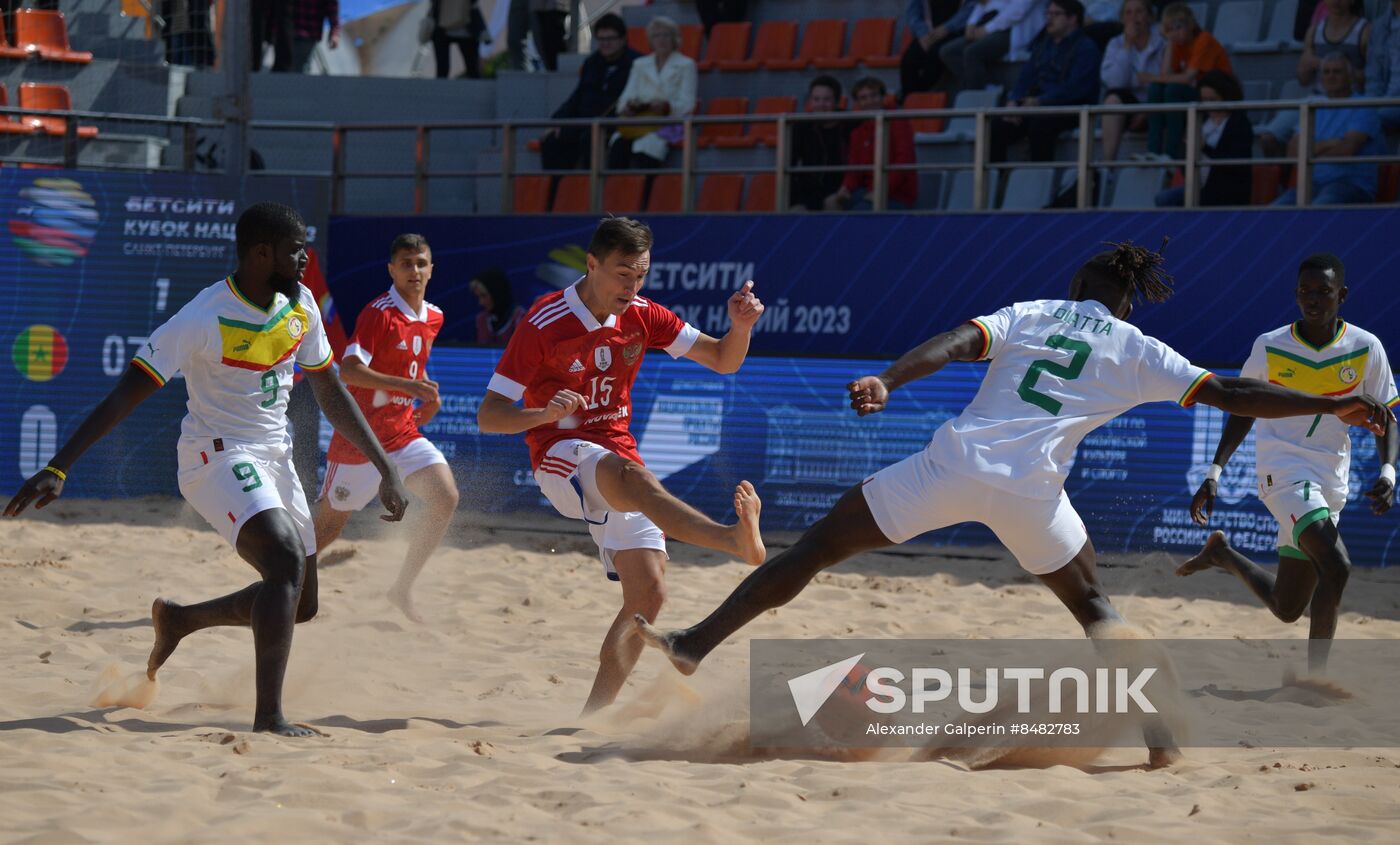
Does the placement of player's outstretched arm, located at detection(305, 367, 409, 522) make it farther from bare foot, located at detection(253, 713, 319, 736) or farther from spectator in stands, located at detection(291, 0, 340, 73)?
spectator in stands, located at detection(291, 0, 340, 73)

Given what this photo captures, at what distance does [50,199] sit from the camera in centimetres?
1272

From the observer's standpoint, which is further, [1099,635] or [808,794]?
[1099,635]

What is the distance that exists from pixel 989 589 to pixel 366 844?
639cm

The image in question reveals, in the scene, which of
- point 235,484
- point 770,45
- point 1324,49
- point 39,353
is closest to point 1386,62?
point 1324,49

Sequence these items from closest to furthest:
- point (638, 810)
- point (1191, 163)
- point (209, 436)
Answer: point (638, 810)
point (209, 436)
point (1191, 163)

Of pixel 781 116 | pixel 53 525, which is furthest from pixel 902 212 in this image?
pixel 53 525

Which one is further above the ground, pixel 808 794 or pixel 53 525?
pixel 808 794

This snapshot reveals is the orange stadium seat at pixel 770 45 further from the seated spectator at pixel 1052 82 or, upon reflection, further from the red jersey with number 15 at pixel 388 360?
the red jersey with number 15 at pixel 388 360

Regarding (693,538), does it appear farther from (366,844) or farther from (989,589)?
(989,589)

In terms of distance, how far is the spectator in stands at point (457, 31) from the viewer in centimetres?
1691

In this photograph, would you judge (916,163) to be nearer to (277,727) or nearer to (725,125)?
(725,125)

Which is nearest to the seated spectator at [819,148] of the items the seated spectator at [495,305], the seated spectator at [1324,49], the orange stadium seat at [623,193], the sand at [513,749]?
the orange stadium seat at [623,193]

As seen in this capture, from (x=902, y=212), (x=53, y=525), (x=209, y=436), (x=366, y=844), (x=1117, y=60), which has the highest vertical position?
(x=1117, y=60)

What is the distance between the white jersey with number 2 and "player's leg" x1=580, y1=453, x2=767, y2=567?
0.68m
